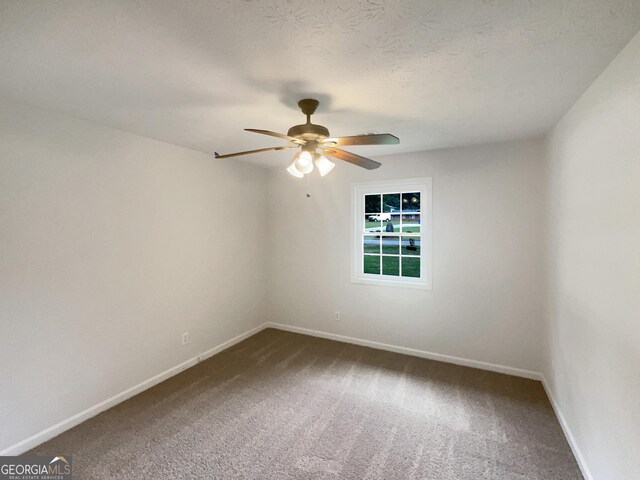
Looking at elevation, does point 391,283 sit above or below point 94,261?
below

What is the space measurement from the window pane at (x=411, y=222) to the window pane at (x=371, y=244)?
0.39 metres

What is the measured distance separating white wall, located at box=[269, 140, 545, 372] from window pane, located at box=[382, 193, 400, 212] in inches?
10.5

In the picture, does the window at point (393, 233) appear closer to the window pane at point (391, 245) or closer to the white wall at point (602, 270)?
the window pane at point (391, 245)

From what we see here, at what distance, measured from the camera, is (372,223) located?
3.88 meters

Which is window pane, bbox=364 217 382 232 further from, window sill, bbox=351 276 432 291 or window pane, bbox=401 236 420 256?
window sill, bbox=351 276 432 291

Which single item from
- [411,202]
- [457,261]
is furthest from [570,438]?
[411,202]

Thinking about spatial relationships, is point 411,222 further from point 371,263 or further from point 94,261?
point 94,261

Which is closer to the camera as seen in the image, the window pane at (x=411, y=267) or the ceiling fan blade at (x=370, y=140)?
the ceiling fan blade at (x=370, y=140)

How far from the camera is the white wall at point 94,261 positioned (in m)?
2.03

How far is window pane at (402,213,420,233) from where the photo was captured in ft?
11.7

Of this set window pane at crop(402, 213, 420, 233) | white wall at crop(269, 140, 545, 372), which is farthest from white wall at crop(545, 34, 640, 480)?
window pane at crop(402, 213, 420, 233)

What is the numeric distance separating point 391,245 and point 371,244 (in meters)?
0.27

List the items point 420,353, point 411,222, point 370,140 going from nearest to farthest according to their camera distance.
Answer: point 370,140 < point 420,353 < point 411,222

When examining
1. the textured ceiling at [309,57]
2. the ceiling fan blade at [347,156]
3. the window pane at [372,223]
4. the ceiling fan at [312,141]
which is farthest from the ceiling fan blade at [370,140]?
the window pane at [372,223]
